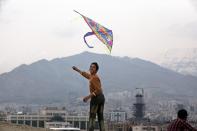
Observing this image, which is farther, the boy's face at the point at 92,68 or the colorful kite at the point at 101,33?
the colorful kite at the point at 101,33

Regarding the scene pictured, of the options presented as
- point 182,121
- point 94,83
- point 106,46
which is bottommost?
point 182,121

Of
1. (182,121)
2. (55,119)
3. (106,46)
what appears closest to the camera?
(182,121)

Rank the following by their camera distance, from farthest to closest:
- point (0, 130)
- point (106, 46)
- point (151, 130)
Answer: point (151, 130), point (0, 130), point (106, 46)

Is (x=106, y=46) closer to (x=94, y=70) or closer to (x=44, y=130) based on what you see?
(x=94, y=70)

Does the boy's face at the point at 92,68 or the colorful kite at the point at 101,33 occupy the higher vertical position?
the colorful kite at the point at 101,33

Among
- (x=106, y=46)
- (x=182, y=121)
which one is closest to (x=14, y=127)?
(x=106, y=46)

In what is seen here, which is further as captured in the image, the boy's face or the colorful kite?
the colorful kite

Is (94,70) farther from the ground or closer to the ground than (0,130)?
farther from the ground

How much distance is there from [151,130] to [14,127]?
526 feet

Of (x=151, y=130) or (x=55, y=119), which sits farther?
(x=55, y=119)

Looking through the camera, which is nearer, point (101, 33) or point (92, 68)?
point (92, 68)

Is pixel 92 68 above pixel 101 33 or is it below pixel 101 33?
below

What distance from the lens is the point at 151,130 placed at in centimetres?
17712

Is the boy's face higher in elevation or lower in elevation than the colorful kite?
lower
